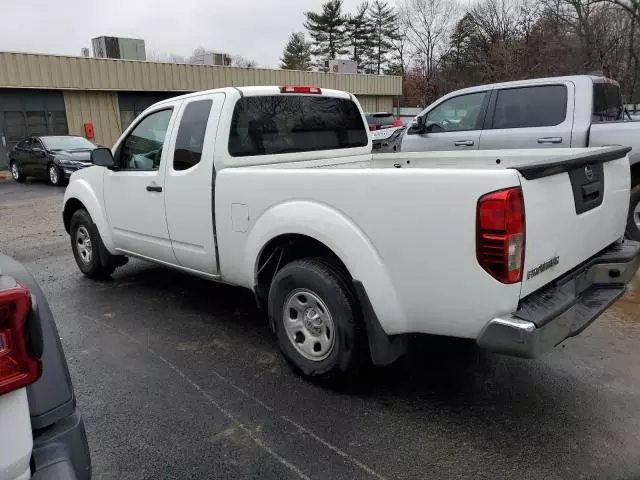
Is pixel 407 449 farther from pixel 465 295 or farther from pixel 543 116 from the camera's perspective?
pixel 543 116

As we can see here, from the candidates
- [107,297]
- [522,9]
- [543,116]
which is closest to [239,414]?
[107,297]

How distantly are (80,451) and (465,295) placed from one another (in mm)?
1762

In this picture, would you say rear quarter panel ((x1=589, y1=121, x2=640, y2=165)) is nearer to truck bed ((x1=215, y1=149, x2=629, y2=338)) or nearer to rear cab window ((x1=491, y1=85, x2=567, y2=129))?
rear cab window ((x1=491, y1=85, x2=567, y2=129))

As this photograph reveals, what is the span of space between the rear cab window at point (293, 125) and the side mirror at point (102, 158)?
152 centimetres

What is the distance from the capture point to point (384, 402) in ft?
10.3

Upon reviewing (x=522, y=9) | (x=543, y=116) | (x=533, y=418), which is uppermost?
(x=522, y=9)

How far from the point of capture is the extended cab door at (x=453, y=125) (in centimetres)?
716

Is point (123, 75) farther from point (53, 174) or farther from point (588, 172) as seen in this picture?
point (588, 172)

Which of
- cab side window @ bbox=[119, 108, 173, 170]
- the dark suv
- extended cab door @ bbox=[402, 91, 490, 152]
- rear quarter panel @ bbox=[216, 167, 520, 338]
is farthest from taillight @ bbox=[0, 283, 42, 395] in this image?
the dark suv

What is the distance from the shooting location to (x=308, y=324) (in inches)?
130

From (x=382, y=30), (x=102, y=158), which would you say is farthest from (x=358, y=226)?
(x=382, y=30)

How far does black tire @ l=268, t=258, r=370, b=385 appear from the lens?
9.91 ft

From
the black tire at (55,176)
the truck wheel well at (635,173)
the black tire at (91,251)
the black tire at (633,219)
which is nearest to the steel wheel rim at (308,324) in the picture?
the black tire at (91,251)

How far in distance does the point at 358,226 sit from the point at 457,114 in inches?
207
